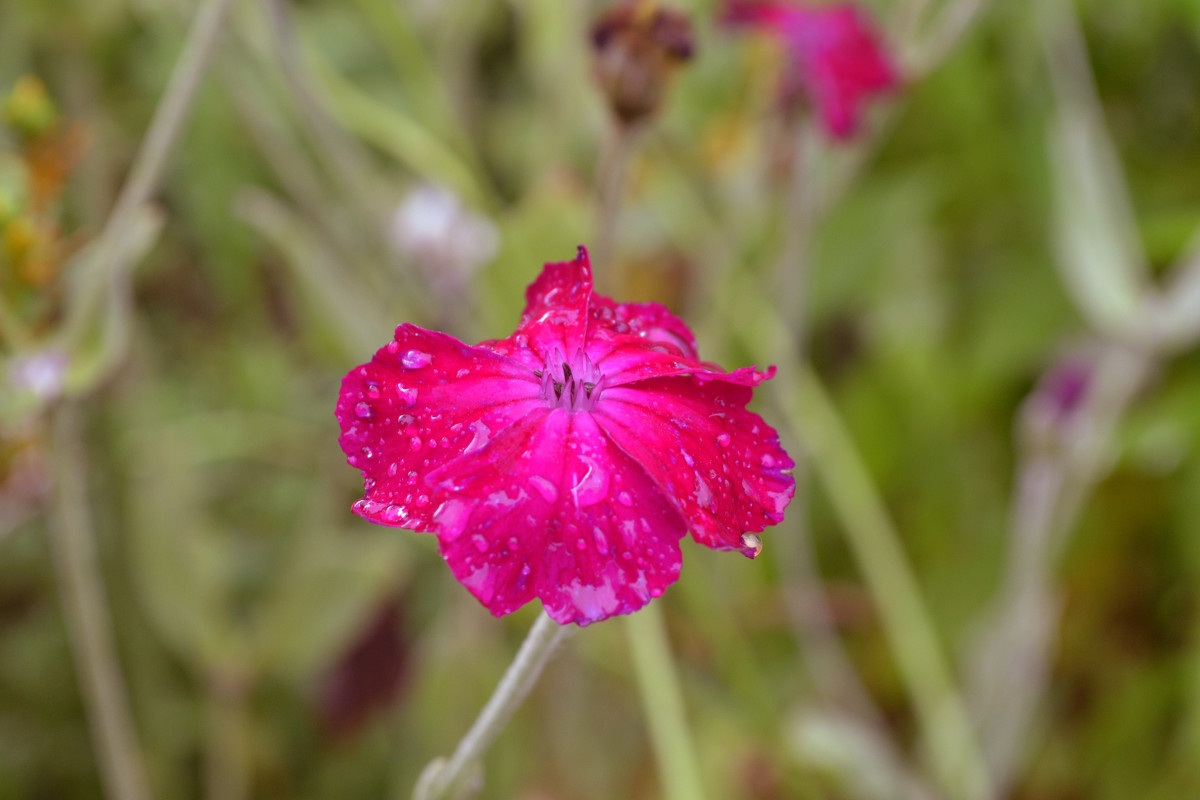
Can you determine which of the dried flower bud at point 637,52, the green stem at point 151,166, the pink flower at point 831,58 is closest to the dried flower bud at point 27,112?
the green stem at point 151,166

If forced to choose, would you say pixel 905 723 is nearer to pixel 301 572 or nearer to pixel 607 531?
pixel 301 572

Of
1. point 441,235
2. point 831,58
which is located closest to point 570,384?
point 831,58

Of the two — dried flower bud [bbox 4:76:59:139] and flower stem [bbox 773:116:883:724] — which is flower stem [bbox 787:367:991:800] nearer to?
flower stem [bbox 773:116:883:724]

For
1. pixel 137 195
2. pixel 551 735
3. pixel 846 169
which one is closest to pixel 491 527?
pixel 137 195

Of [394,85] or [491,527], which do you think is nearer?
[491,527]

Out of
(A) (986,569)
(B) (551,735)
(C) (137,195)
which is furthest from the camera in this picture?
(A) (986,569)

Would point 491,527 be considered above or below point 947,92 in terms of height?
below

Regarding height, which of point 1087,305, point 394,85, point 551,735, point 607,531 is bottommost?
point 607,531
